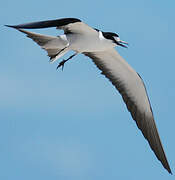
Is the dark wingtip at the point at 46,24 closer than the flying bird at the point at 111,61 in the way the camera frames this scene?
Yes

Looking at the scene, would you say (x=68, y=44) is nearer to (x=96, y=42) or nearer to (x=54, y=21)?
(x=96, y=42)

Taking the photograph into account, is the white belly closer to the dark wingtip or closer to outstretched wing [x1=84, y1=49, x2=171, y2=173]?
outstretched wing [x1=84, y1=49, x2=171, y2=173]

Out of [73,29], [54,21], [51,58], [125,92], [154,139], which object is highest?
[54,21]

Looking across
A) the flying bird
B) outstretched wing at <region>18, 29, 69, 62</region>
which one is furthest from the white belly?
outstretched wing at <region>18, 29, 69, 62</region>

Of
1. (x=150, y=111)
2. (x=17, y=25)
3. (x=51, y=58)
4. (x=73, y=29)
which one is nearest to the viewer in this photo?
(x=17, y=25)

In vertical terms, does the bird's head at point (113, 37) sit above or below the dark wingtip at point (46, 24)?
below

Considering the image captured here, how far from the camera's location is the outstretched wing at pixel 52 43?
12203 millimetres

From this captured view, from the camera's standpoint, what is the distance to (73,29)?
38.4 ft

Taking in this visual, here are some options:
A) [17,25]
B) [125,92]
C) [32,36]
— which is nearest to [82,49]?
[32,36]

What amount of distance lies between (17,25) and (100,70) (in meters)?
5.45

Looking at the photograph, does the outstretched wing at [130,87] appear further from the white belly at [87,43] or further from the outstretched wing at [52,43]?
the outstretched wing at [52,43]

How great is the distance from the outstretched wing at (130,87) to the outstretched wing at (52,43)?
144 centimetres

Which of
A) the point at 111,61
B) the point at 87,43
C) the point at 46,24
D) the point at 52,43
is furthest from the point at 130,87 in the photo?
the point at 46,24

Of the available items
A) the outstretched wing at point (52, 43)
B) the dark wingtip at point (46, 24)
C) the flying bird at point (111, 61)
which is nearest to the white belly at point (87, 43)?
the flying bird at point (111, 61)
